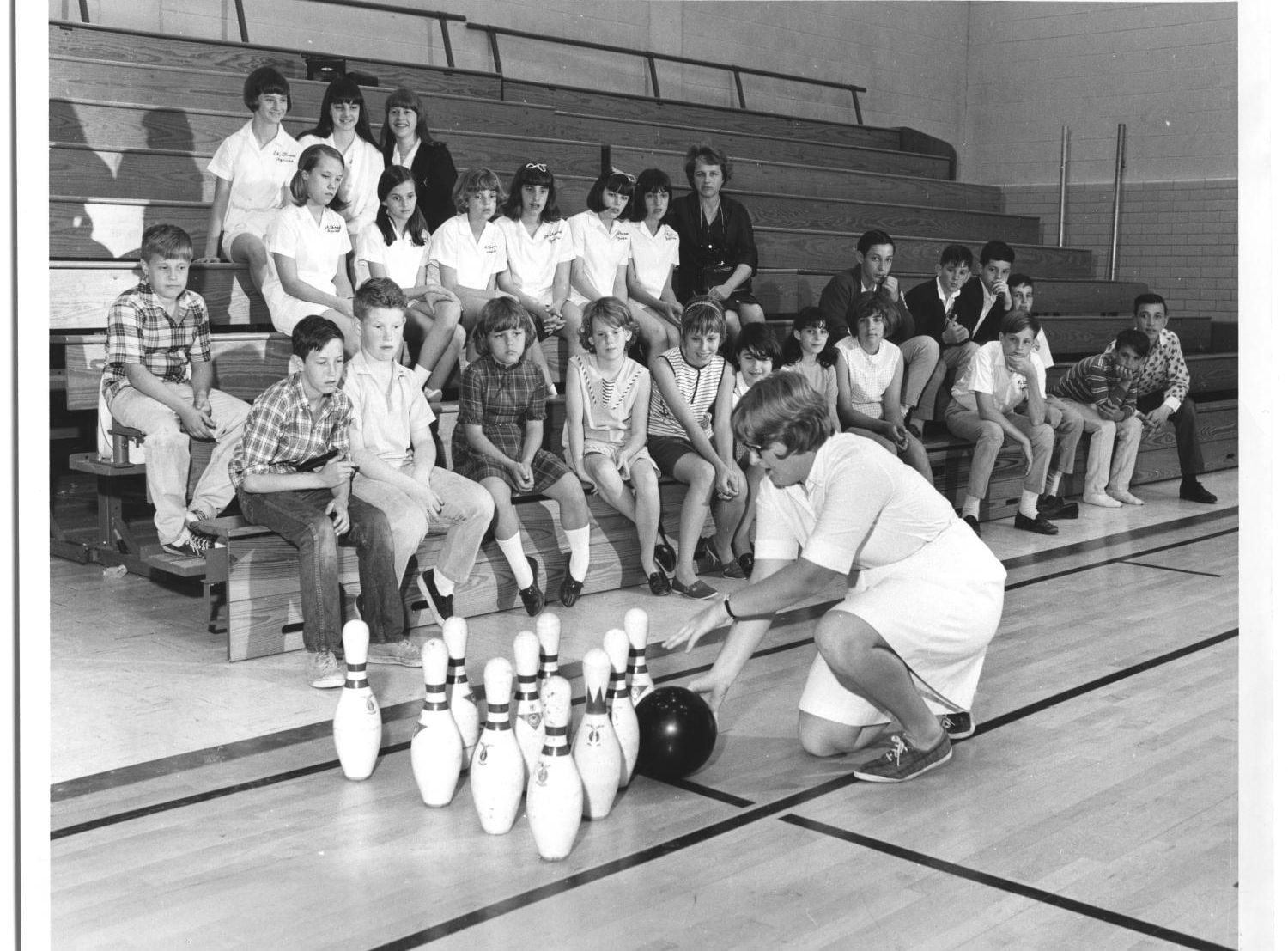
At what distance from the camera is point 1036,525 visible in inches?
221

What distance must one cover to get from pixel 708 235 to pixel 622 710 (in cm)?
345

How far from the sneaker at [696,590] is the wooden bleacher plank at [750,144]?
347 centimetres

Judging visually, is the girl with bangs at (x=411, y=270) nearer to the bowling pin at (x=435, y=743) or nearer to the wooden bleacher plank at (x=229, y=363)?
the wooden bleacher plank at (x=229, y=363)

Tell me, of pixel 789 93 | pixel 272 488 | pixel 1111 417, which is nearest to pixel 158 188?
pixel 272 488

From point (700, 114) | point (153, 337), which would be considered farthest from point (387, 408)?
point (700, 114)

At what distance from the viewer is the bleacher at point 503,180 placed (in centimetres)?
436

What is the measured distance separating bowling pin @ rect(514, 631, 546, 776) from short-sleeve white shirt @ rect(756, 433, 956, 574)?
0.55 m

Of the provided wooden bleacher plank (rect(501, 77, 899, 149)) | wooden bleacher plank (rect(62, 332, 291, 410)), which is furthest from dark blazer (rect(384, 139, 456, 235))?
wooden bleacher plank (rect(501, 77, 899, 149))

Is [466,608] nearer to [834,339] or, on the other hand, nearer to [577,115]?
[834,339]

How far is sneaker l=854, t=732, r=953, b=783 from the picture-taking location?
280 centimetres

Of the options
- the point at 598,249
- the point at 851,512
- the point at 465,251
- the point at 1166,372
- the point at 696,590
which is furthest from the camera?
the point at 1166,372

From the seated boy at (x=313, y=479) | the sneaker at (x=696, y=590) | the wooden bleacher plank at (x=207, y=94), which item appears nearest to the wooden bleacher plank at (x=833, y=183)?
the wooden bleacher plank at (x=207, y=94)

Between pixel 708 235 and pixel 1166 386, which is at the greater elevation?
pixel 708 235

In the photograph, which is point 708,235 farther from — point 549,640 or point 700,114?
point 549,640
